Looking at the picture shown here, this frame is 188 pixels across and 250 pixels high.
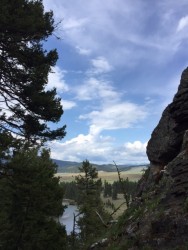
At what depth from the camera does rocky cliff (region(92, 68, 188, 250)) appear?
8.84 metres

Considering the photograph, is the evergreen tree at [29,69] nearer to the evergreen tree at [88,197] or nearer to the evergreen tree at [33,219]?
the evergreen tree at [33,219]

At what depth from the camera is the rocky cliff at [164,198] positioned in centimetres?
884

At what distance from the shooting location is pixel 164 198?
407 inches

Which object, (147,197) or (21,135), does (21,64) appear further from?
(147,197)

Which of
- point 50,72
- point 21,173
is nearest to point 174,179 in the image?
point 21,173

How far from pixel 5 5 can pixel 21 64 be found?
3.16 meters

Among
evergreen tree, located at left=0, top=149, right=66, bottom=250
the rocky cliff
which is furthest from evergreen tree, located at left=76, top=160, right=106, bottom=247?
the rocky cliff

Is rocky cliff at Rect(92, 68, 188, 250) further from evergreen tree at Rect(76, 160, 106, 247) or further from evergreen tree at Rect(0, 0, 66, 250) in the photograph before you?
evergreen tree at Rect(76, 160, 106, 247)

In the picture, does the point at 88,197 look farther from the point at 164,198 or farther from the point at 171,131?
the point at 164,198

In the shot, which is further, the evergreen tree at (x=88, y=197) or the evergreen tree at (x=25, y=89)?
the evergreen tree at (x=88, y=197)

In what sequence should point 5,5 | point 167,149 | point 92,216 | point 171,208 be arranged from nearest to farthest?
1. point 171,208
2. point 167,149
3. point 5,5
4. point 92,216

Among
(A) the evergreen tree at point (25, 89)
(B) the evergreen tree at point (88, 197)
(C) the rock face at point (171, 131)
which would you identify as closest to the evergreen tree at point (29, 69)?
(A) the evergreen tree at point (25, 89)

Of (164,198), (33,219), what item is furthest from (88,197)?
(164,198)

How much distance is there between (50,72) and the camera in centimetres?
1939
